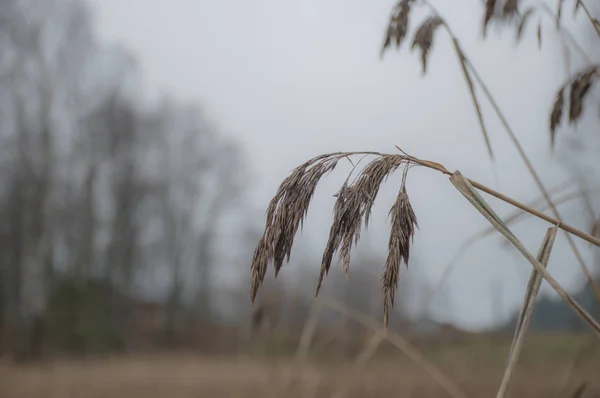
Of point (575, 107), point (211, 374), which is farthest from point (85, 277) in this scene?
point (575, 107)

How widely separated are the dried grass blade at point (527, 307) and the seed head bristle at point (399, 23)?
0.50m

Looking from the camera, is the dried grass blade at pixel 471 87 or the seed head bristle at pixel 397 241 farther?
the dried grass blade at pixel 471 87

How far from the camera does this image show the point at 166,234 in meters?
11.2

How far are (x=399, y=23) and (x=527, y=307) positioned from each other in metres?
0.57

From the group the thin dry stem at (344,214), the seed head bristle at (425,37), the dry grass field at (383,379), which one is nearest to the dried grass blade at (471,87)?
the seed head bristle at (425,37)

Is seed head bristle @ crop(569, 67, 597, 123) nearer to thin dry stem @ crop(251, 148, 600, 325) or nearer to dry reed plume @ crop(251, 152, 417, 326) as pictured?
thin dry stem @ crop(251, 148, 600, 325)

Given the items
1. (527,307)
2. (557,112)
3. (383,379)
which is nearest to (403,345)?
(557,112)

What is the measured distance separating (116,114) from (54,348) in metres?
4.25

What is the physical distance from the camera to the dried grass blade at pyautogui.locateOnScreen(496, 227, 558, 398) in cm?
60

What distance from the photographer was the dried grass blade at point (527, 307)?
604 mm

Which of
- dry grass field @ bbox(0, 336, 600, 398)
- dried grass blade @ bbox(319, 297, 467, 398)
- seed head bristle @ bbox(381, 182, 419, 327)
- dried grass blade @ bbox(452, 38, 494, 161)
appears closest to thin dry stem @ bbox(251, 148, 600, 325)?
seed head bristle @ bbox(381, 182, 419, 327)

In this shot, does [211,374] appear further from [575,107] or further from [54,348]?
[54,348]

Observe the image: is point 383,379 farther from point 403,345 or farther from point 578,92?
point 578,92

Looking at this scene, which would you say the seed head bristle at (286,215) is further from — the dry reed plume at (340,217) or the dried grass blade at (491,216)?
the dried grass blade at (491,216)
